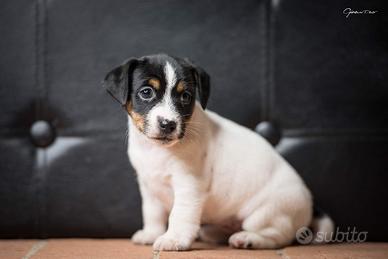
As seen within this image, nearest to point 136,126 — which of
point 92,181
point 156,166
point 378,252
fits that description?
point 156,166

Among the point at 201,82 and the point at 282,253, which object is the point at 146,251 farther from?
the point at 201,82

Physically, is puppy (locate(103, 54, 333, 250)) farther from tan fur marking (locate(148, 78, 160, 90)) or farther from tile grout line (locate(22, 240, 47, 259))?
tile grout line (locate(22, 240, 47, 259))

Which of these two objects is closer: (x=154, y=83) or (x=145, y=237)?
(x=154, y=83)

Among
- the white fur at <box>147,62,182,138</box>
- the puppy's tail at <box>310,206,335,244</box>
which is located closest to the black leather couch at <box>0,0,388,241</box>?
the puppy's tail at <box>310,206,335,244</box>

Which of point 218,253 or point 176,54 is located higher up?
point 176,54

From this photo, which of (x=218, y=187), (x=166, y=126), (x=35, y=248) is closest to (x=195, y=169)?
(x=218, y=187)

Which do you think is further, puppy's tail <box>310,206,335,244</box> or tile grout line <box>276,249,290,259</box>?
puppy's tail <box>310,206,335,244</box>
